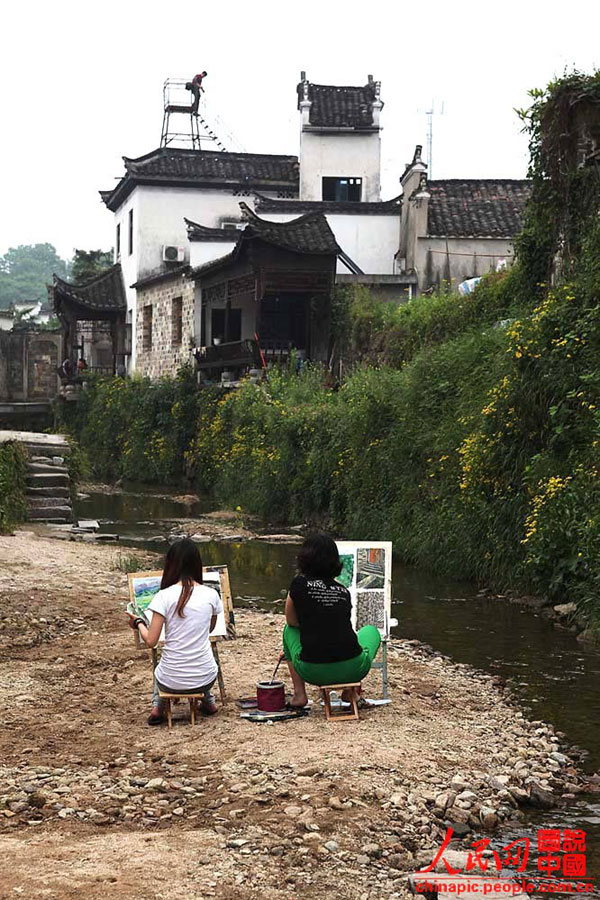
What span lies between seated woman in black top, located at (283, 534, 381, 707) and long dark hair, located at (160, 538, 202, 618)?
66 cm

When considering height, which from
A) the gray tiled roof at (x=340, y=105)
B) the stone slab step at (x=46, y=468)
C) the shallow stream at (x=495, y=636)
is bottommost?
the shallow stream at (x=495, y=636)

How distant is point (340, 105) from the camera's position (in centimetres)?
3953

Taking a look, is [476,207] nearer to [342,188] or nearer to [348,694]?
[342,188]

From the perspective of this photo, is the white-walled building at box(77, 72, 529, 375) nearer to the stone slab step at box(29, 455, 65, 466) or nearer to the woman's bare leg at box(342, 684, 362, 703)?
the stone slab step at box(29, 455, 65, 466)

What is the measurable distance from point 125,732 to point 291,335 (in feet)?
79.6

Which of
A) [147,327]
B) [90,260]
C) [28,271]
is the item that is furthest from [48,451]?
[28,271]

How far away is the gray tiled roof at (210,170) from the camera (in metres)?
38.8

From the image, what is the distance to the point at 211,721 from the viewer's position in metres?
7.62

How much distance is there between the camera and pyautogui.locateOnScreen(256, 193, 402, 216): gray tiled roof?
114 ft

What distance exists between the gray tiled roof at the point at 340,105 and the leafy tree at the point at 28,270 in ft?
217

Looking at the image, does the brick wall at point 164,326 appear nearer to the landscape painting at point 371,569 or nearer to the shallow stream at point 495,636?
the shallow stream at point 495,636

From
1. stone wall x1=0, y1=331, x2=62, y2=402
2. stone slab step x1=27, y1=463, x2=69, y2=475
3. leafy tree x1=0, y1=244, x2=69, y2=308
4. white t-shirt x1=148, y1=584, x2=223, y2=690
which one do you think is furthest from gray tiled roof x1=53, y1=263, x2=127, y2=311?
leafy tree x1=0, y1=244, x2=69, y2=308

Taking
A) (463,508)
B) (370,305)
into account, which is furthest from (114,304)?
(463,508)

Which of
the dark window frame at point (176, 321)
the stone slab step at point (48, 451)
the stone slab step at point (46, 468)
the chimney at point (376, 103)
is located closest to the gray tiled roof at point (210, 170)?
the chimney at point (376, 103)
